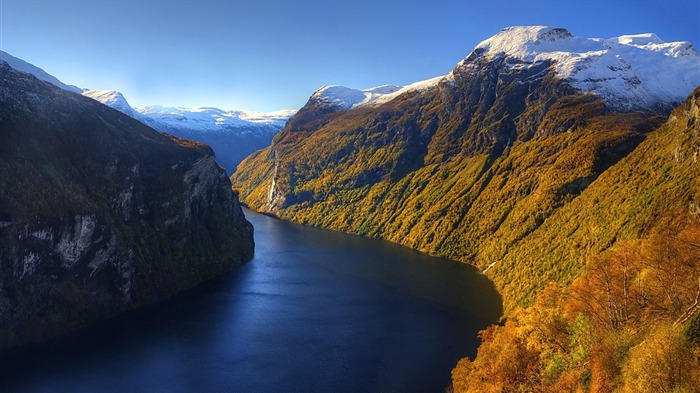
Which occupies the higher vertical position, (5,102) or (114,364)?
(5,102)

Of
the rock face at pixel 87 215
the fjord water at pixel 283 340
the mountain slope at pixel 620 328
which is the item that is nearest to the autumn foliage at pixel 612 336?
the mountain slope at pixel 620 328

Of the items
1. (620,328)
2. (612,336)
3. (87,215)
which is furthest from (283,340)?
(612,336)

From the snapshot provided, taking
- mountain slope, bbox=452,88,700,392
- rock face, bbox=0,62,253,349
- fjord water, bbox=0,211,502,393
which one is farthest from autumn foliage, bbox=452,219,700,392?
rock face, bbox=0,62,253,349

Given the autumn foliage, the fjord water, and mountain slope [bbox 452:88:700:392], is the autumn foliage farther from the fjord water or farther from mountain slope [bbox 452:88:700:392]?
the fjord water

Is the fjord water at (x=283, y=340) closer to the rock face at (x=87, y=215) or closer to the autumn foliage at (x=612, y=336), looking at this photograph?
the rock face at (x=87, y=215)

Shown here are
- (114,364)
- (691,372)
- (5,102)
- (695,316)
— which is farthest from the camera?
(5,102)

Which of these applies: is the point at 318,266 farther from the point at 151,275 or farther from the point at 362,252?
the point at 151,275

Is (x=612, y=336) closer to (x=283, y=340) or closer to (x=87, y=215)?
(x=283, y=340)

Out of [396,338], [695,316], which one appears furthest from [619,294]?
[396,338]
